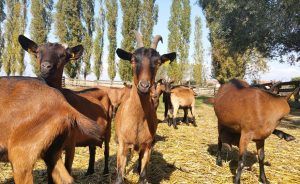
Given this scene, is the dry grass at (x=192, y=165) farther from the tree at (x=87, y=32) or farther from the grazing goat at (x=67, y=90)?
the tree at (x=87, y=32)

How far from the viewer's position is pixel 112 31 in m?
40.5

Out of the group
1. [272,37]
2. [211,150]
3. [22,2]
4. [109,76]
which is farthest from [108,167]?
[22,2]

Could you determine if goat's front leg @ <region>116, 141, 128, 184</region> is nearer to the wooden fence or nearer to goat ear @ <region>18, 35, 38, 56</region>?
goat ear @ <region>18, 35, 38, 56</region>

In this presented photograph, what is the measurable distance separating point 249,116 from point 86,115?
3027 millimetres

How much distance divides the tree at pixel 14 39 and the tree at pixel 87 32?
7931 millimetres

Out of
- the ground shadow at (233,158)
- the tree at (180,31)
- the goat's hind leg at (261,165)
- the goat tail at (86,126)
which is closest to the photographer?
the goat tail at (86,126)

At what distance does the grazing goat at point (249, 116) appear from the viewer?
19.2 feet

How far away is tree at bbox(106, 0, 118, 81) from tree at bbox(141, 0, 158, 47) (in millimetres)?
3636

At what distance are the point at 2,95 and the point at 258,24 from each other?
12.1 m

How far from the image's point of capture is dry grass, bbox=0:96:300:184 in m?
5.89

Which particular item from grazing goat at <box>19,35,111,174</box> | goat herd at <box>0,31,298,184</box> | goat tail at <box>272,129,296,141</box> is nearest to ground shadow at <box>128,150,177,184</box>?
goat herd at <box>0,31,298,184</box>

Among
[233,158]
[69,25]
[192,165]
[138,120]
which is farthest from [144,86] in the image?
[69,25]

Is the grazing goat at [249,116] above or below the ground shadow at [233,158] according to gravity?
above

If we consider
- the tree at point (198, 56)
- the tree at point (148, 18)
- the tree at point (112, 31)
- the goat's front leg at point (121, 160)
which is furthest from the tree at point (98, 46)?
the goat's front leg at point (121, 160)
